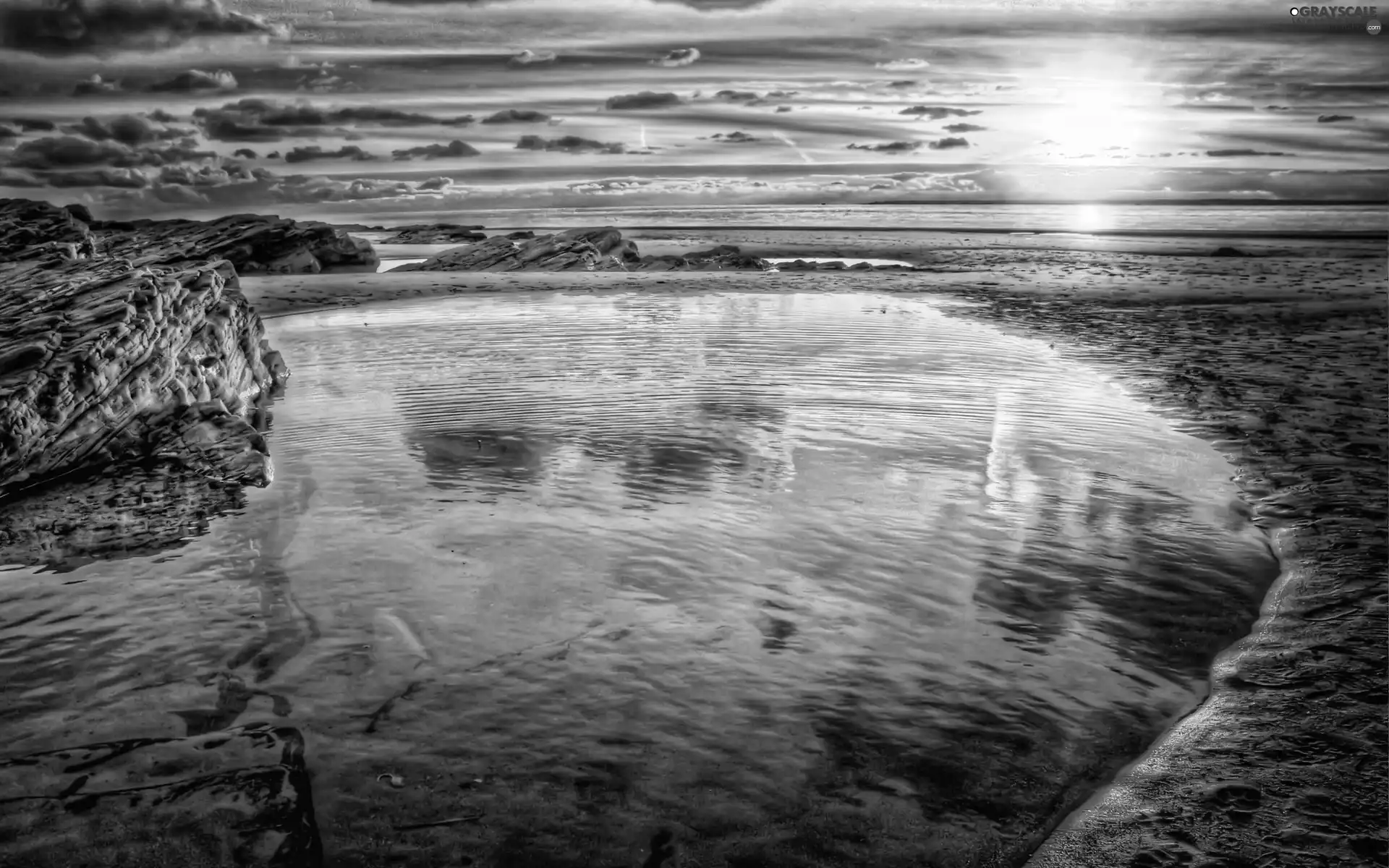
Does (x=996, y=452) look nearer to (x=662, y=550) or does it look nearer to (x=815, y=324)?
(x=662, y=550)

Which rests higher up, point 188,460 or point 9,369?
point 9,369

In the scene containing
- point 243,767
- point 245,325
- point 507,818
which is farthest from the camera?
point 245,325

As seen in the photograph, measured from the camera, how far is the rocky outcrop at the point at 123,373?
8102 millimetres

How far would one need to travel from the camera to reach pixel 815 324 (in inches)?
717

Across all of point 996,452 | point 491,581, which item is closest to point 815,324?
point 996,452

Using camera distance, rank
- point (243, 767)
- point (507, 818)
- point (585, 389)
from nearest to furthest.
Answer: point (507, 818), point (243, 767), point (585, 389)

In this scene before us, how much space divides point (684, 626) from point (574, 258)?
31.8 m

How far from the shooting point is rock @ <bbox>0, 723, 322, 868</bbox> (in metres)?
3.42

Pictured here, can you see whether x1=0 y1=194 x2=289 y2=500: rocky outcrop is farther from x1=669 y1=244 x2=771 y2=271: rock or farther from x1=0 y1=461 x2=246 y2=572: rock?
x1=669 y1=244 x2=771 y2=271: rock

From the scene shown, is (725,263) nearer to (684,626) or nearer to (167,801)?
(684,626)

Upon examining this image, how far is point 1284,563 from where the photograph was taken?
6152 millimetres

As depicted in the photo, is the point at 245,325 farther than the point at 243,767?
Yes

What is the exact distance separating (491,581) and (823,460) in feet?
11.6

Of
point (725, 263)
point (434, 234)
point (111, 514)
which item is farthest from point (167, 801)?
point (434, 234)
